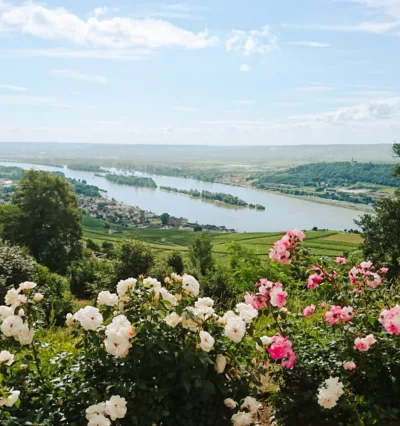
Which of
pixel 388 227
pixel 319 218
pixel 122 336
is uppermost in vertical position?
pixel 122 336

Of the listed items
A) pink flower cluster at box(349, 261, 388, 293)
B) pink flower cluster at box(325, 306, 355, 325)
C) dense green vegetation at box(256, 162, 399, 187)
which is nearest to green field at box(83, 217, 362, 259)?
pink flower cluster at box(349, 261, 388, 293)

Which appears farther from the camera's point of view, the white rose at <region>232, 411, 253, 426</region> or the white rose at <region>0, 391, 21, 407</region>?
the white rose at <region>232, 411, 253, 426</region>

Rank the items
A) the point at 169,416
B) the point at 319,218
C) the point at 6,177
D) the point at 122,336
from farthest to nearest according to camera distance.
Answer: the point at 6,177 → the point at 319,218 → the point at 169,416 → the point at 122,336

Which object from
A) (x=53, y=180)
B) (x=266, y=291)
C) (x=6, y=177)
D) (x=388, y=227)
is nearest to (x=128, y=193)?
(x=6, y=177)

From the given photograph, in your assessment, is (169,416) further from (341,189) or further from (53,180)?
(341,189)

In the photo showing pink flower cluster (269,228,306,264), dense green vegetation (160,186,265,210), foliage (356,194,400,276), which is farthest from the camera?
dense green vegetation (160,186,265,210)

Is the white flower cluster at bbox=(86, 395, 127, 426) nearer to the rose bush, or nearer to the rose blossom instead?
the rose bush

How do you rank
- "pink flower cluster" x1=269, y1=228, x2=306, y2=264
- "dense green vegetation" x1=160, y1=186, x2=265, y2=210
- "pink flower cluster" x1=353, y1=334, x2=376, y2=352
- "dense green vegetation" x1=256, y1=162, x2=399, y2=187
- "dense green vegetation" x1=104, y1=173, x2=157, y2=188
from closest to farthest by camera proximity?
"pink flower cluster" x1=353, y1=334, x2=376, y2=352 < "pink flower cluster" x1=269, y1=228, x2=306, y2=264 < "dense green vegetation" x1=256, y1=162, x2=399, y2=187 < "dense green vegetation" x1=160, y1=186, x2=265, y2=210 < "dense green vegetation" x1=104, y1=173, x2=157, y2=188

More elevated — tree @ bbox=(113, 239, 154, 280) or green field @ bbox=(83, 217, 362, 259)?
tree @ bbox=(113, 239, 154, 280)
